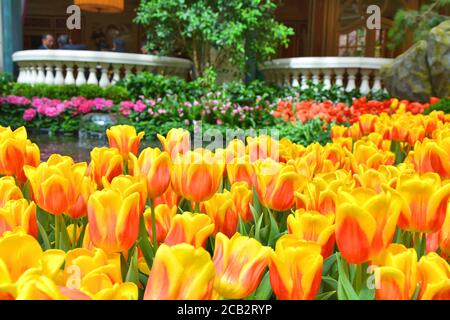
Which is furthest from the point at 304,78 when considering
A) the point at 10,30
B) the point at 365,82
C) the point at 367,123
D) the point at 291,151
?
the point at 291,151

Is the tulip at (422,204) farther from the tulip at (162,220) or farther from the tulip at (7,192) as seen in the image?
the tulip at (7,192)

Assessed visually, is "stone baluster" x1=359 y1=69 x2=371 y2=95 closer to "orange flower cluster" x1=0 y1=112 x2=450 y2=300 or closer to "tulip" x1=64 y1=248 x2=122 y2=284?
"orange flower cluster" x1=0 y1=112 x2=450 y2=300

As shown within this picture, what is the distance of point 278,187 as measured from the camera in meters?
1.07

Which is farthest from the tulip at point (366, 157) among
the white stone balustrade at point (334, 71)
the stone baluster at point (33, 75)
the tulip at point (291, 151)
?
the stone baluster at point (33, 75)

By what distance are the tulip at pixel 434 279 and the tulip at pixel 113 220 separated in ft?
1.30

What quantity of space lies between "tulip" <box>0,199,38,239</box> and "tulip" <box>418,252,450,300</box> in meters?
0.60

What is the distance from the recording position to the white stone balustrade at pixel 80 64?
41.3 feet

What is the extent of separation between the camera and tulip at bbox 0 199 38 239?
0.92m

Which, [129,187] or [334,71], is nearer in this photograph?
[129,187]

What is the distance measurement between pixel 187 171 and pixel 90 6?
10.3m

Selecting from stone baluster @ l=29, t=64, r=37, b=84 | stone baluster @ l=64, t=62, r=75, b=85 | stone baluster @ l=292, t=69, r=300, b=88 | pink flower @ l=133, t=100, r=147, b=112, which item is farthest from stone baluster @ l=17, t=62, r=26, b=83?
stone baluster @ l=292, t=69, r=300, b=88

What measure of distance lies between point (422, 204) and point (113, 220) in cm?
47

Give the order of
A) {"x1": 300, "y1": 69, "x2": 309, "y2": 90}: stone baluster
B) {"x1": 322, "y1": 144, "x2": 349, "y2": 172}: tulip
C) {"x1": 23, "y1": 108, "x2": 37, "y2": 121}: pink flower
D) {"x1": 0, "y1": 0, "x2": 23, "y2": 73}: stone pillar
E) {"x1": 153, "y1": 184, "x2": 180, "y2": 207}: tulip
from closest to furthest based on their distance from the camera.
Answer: {"x1": 153, "y1": 184, "x2": 180, "y2": 207}: tulip < {"x1": 322, "y1": 144, "x2": 349, "y2": 172}: tulip < {"x1": 23, "y1": 108, "x2": 37, "y2": 121}: pink flower < {"x1": 300, "y1": 69, "x2": 309, "y2": 90}: stone baluster < {"x1": 0, "y1": 0, "x2": 23, "y2": 73}: stone pillar

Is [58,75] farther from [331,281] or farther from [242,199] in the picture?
[331,281]
